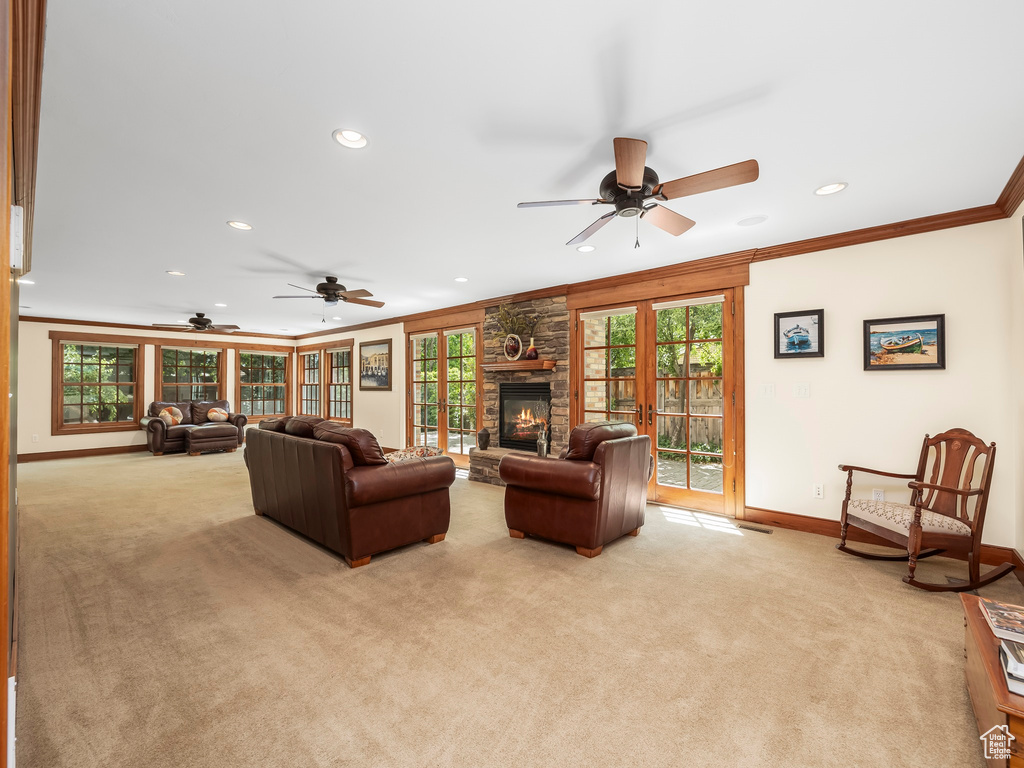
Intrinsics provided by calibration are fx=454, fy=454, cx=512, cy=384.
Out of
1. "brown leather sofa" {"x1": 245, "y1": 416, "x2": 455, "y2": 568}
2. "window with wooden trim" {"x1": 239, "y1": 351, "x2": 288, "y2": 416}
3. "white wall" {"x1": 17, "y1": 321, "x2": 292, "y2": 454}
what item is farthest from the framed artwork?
"white wall" {"x1": 17, "y1": 321, "x2": 292, "y2": 454}

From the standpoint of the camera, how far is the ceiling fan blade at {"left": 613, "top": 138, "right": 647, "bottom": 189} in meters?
1.93

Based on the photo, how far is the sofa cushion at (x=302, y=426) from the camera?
3494 mm

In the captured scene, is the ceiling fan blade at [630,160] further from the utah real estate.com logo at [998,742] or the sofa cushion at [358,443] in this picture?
the utah real estate.com logo at [998,742]

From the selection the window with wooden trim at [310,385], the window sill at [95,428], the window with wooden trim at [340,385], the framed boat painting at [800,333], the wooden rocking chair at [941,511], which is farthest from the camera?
the window with wooden trim at [310,385]

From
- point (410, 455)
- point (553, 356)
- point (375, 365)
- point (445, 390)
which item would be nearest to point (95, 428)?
point (375, 365)

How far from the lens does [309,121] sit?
206 centimetres

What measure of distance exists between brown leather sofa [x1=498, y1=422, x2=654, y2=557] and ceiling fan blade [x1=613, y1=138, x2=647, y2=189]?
68.6 inches

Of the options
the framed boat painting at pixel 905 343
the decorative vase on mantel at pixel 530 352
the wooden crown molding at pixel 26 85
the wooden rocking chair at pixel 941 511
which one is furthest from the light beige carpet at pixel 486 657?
the decorative vase on mantel at pixel 530 352

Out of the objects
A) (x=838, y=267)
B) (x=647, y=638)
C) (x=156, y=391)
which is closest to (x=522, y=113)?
(x=647, y=638)

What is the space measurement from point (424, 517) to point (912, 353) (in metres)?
3.79

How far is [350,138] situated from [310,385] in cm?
912

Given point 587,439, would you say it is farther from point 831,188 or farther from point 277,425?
point 277,425

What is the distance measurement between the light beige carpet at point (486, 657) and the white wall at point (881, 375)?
2.03 feet

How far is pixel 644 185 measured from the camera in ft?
7.73
